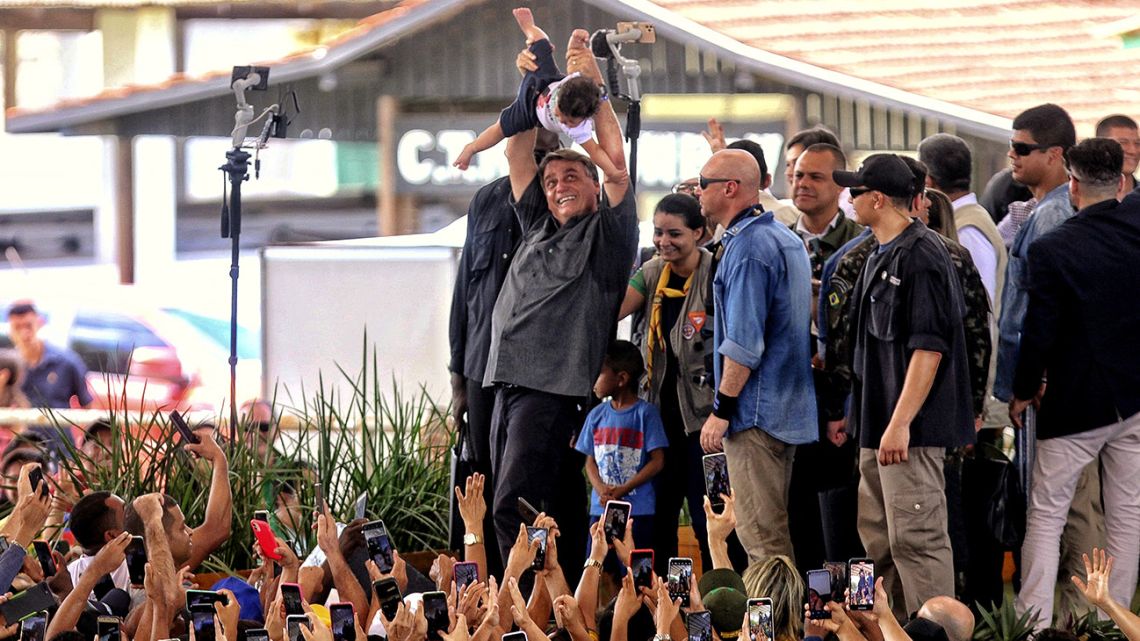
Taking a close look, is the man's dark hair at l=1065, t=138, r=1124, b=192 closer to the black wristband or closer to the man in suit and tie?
the man in suit and tie

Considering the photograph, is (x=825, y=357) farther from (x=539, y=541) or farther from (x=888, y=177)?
(x=539, y=541)

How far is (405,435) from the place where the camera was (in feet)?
24.9

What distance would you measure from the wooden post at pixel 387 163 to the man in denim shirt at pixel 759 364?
1035cm

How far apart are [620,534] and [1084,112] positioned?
11.8 meters

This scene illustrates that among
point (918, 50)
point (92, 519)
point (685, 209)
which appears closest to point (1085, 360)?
point (685, 209)

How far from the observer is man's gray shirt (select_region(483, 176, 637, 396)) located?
650 cm

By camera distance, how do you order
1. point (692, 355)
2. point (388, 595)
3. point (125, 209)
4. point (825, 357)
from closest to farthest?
point (388, 595)
point (825, 357)
point (692, 355)
point (125, 209)

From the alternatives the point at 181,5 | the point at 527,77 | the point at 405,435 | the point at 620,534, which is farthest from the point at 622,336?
the point at 181,5

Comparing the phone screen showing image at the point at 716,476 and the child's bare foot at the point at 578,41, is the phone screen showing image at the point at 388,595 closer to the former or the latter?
the phone screen showing image at the point at 716,476

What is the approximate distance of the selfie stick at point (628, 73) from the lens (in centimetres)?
705

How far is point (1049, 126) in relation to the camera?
6.69 metres

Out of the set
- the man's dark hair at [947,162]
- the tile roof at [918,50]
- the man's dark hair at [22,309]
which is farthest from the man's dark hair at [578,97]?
the tile roof at [918,50]

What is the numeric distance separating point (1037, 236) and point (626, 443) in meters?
1.63

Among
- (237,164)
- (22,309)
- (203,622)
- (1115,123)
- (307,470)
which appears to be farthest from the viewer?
(22,309)
